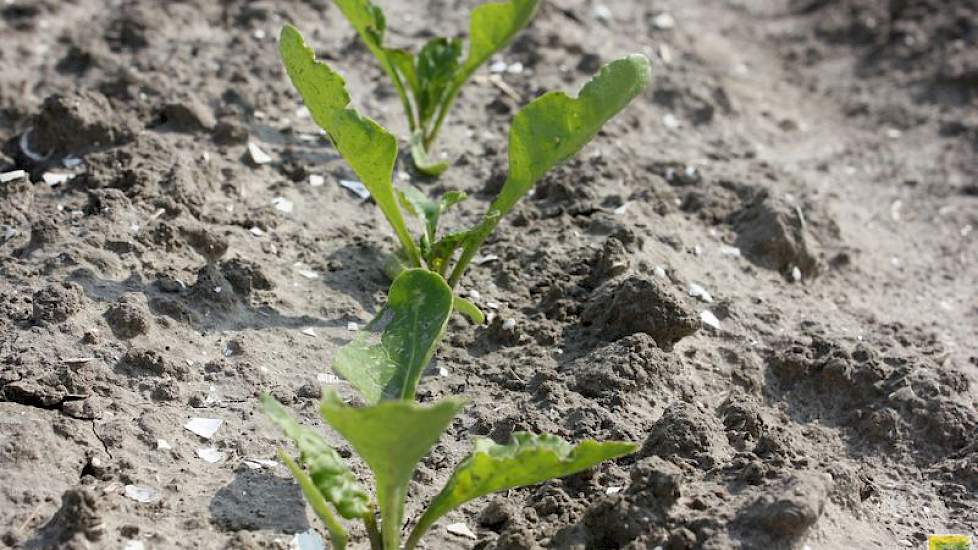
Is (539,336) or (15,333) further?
(539,336)

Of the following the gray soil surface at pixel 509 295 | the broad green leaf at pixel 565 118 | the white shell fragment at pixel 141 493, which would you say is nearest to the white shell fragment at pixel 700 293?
the gray soil surface at pixel 509 295

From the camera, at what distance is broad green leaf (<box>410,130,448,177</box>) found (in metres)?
3.55

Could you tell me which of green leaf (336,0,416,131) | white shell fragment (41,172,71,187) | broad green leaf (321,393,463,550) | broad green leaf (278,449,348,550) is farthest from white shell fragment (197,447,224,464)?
green leaf (336,0,416,131)

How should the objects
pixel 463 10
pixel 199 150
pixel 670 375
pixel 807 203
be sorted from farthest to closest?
pixel 463 10 → pixel 807 203 → pixel 199 150 → pixel 670 375

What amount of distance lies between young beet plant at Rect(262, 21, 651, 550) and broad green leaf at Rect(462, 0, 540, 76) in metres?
0.75

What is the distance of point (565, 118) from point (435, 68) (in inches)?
40.4

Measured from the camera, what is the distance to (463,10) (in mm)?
4875

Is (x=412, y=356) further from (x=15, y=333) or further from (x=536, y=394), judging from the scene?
(x=15, y=333)

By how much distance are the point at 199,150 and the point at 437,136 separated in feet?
2.87

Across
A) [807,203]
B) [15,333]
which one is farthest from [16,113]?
[807,203]

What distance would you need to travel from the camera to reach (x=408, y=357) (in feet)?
8.00

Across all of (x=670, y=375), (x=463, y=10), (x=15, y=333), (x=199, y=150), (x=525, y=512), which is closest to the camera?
(x=525, y=512)

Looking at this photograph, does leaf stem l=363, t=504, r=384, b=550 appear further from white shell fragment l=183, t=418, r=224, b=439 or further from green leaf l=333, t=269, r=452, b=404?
white shell fragment l=183, t=418, r=224, b=439

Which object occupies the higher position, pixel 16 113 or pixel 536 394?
pixel 536 394
